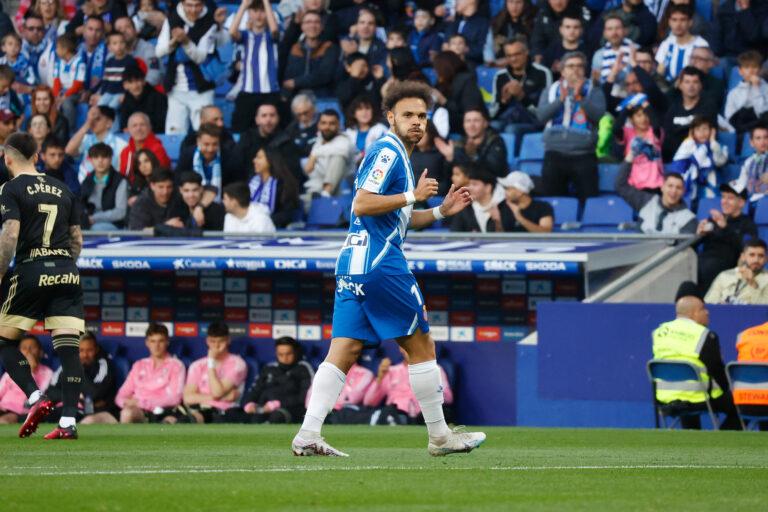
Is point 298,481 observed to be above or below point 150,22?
below

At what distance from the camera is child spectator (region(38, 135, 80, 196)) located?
56.7ft

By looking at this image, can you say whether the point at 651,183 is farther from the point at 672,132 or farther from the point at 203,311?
the point at 203,311

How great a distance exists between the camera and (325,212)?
16625mm

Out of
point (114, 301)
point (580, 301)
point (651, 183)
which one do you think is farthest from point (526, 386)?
point (114, 301)

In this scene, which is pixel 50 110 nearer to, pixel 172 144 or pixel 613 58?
pixel 172 144

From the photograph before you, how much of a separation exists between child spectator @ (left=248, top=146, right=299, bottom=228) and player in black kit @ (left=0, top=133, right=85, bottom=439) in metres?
6.35

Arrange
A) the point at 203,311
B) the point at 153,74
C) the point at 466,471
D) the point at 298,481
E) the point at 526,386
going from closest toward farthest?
the point at 298,481, the point at 466,471, the point at 526,386, the point at 203,311, the point at 153,74

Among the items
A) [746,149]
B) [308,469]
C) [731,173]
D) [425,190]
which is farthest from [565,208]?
[308,469]

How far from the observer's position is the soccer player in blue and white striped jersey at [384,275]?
7.34 meters

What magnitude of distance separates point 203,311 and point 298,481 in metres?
10.5

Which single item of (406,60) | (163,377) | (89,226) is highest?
(406,60)

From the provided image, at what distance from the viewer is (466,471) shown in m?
6.87

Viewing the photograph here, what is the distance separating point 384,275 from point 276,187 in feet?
30.3

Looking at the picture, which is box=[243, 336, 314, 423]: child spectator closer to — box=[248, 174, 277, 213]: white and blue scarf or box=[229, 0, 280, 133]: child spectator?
box=[248, 174, 277, 213]: white and blue scarf
